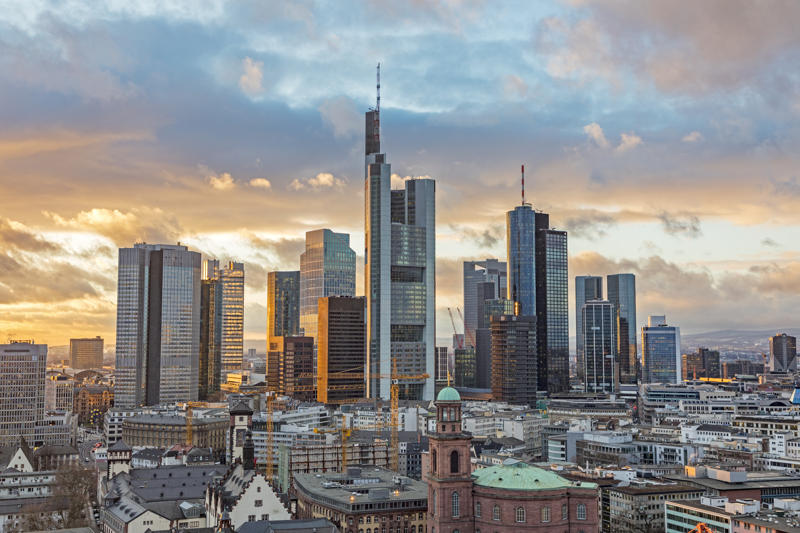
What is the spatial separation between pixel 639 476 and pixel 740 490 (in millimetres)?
21613

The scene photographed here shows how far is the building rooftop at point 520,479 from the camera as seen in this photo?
117 m

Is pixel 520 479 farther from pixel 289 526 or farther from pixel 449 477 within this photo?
pixel 289 526

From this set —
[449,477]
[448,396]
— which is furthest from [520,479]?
[448,396]

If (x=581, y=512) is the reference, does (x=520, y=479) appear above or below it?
above

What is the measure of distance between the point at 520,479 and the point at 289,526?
31917 millimetres

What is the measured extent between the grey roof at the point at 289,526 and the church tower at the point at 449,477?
1733cm

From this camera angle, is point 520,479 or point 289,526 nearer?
point 289,526

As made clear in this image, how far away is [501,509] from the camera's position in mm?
116500

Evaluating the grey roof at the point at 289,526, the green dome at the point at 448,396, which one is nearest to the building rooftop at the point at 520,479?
the green dome at the point at 448,396

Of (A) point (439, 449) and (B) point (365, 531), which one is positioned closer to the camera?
(A) point (439, 449)

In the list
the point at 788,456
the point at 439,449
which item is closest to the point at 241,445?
the point at 439,449

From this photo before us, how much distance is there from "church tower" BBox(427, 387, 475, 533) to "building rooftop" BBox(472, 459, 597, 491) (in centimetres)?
295

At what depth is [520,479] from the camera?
11806 cm

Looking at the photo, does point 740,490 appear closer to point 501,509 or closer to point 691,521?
point 691,521
